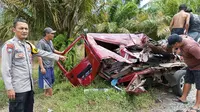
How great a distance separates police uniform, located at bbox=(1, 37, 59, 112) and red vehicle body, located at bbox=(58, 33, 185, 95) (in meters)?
1.96

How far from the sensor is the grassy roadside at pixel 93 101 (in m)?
4.71

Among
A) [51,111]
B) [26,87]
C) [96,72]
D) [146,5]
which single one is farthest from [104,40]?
[146,5]

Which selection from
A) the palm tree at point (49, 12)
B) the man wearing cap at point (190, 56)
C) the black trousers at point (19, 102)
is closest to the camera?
the black trousers at point (19, 102)

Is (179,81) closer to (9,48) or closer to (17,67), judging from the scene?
(17,67)

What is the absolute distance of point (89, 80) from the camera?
537cm

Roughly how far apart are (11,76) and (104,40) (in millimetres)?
2981

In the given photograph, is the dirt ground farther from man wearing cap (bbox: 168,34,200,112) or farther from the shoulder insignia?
the shoulder insignia

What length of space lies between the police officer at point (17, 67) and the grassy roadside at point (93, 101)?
135 cm

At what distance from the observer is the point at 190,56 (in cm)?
473

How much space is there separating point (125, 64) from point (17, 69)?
2720 millimetres

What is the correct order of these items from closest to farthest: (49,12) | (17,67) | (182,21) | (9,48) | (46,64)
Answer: (9,48), (17,67), (46,64), (182,21), (49,12)

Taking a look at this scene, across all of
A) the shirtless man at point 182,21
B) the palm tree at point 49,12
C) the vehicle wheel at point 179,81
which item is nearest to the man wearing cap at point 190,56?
the vehicle wheel at point 179,81

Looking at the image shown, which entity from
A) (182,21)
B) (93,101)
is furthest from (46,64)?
(182,21)

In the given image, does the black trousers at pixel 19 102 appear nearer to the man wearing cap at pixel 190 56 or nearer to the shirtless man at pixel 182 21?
the man wearing cap at pixel 190 56
